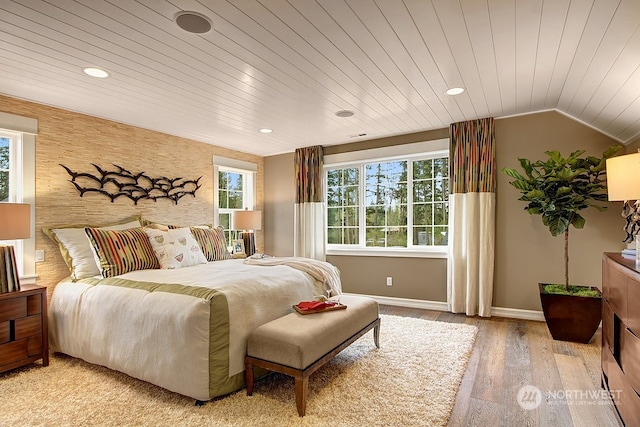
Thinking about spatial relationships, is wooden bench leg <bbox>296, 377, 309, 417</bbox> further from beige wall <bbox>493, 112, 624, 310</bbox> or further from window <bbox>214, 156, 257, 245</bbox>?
window <bbox>214, 156, 257, 245</bbox>

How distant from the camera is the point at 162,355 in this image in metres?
2.27

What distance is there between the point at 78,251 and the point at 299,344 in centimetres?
238

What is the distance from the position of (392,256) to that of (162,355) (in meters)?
3.32

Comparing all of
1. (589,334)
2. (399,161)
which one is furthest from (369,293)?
(589,334)

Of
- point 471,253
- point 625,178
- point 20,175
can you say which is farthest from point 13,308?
point 471,253

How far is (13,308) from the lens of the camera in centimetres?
264

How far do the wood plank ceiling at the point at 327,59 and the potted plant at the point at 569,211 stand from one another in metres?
0.51

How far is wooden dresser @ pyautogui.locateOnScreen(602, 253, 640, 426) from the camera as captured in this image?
65.4 inches

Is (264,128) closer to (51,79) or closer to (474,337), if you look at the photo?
(51,79)

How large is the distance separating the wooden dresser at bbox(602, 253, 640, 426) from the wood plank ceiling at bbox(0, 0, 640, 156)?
135 cm

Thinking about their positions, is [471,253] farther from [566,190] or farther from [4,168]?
[4,168]

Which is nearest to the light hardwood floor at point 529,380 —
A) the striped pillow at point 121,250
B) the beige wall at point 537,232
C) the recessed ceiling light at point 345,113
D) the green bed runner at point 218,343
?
the beige wall at point 537,232

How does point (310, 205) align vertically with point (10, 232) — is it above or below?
above

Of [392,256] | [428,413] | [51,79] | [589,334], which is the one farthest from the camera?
[392,256]
